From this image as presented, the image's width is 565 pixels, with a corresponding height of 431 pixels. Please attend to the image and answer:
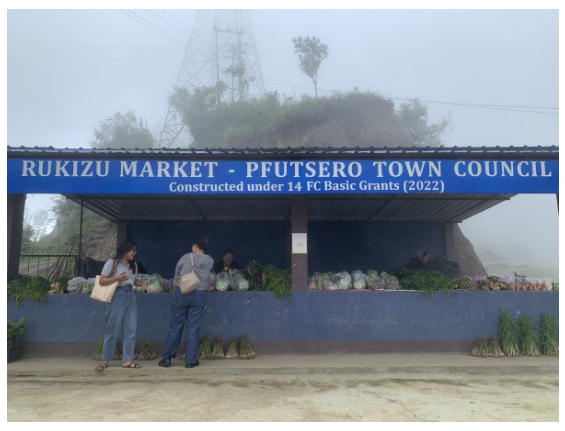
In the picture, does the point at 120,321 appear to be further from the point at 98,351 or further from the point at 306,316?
the point at 306,316

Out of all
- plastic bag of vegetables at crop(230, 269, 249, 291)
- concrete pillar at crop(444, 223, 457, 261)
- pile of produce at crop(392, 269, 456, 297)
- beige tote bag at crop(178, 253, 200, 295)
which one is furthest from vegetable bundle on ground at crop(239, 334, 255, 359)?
concrete pillar at crop(444, 223, 457, 261)

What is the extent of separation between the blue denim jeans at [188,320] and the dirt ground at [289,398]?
0.49 metres

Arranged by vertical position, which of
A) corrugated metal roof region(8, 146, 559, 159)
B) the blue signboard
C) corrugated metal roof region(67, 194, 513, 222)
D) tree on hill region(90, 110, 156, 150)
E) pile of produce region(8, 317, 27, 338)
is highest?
tree on hill region(90, 110, 156, 150)

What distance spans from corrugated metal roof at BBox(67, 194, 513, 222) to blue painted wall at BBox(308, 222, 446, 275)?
0.32 m

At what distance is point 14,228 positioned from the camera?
779 cm

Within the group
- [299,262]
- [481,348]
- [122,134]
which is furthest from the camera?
[122,134]

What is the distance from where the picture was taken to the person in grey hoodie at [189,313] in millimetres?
6883

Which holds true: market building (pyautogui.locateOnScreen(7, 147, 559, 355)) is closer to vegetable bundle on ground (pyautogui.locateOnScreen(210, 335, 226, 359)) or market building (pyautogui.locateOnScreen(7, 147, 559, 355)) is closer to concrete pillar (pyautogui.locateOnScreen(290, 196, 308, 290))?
concrete pillar (pyautogui.locateOnScreen(290, 196, 308, 290))

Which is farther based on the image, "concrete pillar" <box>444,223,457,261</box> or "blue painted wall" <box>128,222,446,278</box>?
"blue painted wall" <box>128,222,446,278</box>

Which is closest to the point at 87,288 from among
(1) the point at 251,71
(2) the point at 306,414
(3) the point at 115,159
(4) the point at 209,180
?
(3) the point at 115,159

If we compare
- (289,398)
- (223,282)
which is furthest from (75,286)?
(289,398)

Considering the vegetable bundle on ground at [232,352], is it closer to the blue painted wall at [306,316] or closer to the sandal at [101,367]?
the blue painted wall at [306,316]

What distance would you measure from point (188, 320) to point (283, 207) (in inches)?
166

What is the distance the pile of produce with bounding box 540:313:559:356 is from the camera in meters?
7.63
